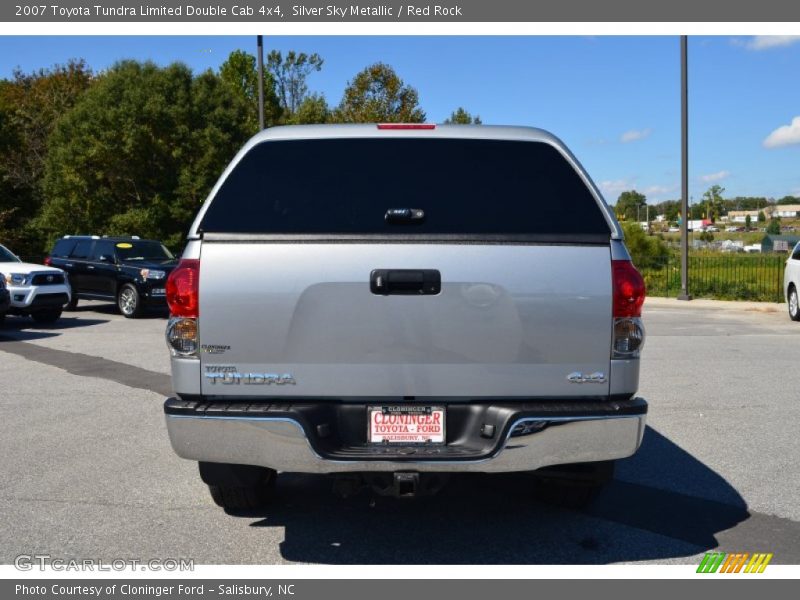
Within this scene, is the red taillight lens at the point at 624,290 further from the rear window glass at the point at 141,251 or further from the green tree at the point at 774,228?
the green tree at the point at 774,228

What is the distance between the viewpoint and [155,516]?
4977 millimetres

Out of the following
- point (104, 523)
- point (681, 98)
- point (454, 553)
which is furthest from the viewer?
point (681, 98)

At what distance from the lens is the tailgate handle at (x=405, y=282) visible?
3.93 m

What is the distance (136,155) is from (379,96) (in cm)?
1009

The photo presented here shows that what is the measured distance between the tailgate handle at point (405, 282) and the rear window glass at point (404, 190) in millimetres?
203

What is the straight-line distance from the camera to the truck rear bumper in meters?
3.87

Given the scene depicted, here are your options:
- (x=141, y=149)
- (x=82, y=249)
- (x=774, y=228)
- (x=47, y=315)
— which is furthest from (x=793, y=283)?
(x=774, y=228)

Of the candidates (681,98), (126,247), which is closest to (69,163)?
(126,247)

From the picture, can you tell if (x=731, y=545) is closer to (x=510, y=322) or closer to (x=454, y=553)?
(x=454, y=553)

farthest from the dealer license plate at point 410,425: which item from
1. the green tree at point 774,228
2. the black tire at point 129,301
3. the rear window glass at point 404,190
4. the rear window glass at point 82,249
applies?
the green tree at point 774,228

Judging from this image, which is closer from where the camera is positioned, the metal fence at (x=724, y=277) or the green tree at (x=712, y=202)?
the metal fence at (x=724, y=277)

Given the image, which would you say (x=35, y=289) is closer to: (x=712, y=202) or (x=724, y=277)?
(x=724, y=277)

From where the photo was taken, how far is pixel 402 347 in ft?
13.0
